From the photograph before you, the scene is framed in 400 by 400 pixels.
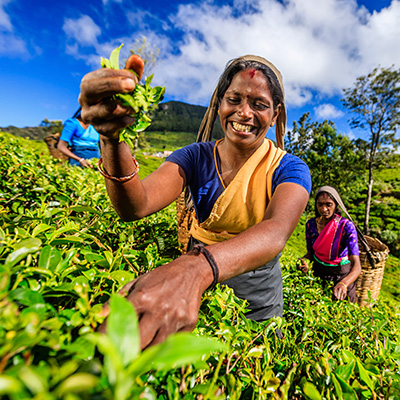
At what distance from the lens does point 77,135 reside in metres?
4.05

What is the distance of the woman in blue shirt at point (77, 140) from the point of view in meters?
3.90

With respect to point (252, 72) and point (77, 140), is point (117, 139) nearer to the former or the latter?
point (252, 72)

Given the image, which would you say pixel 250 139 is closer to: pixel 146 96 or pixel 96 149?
pixel 146 96

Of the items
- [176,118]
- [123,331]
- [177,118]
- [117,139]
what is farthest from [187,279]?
[177,118]

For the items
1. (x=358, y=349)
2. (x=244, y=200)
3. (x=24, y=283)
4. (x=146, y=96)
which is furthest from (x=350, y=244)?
(x=24, y=283)

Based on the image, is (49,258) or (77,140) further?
(77,140)

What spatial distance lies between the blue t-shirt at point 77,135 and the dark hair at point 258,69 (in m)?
2.47

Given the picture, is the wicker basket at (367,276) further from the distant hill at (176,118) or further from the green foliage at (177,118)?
the distant hill at (176,118)

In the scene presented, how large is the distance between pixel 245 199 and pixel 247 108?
74 centimetres

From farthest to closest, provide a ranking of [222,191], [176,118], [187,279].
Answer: [176,118] → [222,191] → [187,279]

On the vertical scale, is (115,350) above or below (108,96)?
below

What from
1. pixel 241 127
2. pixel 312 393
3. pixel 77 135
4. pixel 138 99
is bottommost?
pixel 312 393

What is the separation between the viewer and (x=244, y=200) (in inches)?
81.7

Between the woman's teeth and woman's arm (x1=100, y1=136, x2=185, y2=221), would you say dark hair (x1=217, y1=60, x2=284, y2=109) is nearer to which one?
the woman's teeth
